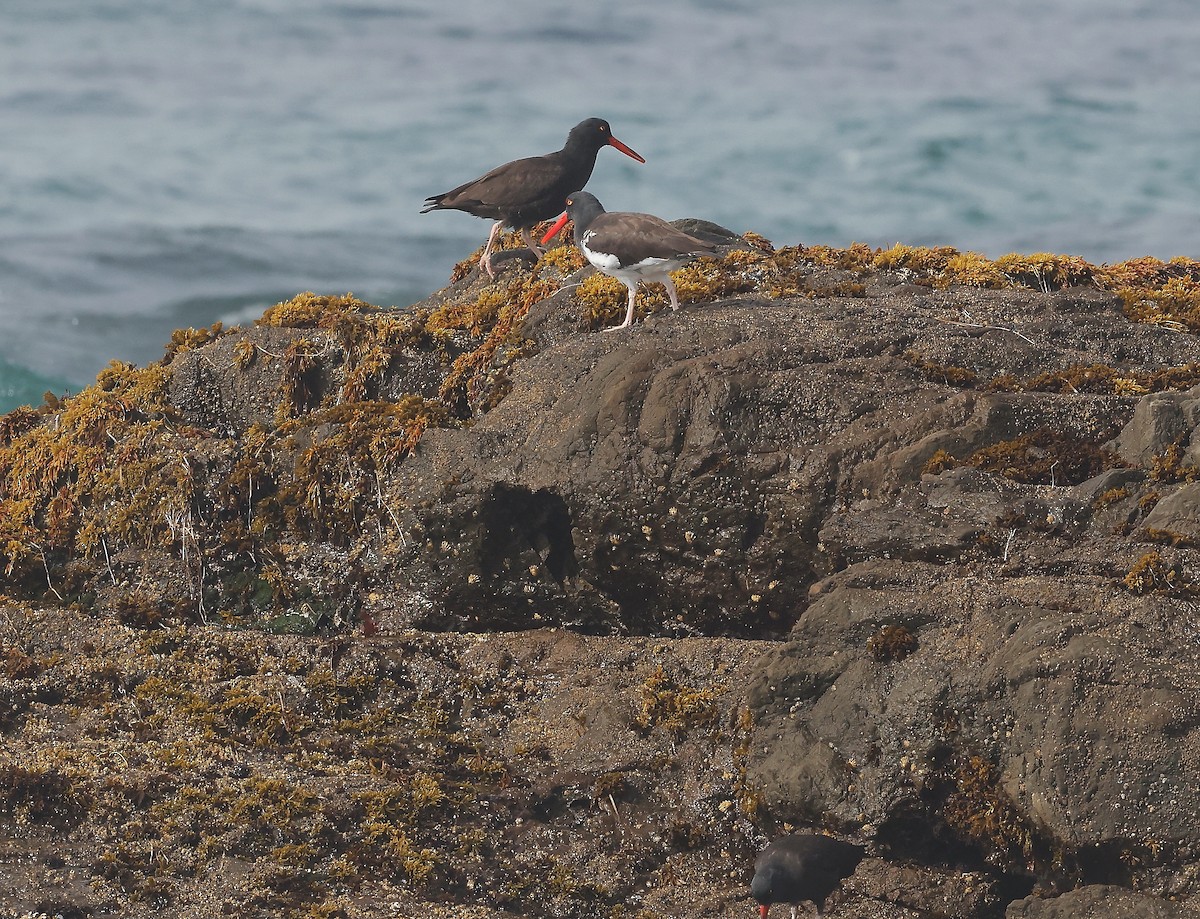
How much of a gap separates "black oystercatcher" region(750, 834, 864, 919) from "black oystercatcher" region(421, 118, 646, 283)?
6681mm

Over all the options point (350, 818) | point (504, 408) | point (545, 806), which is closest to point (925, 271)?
point (504, 408)

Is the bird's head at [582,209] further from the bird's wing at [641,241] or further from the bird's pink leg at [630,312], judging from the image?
the bird's pink leg at [630,312]

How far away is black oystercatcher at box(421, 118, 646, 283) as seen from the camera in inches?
466

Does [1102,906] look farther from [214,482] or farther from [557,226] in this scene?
[557,226]

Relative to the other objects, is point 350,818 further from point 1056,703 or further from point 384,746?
point 1056,703

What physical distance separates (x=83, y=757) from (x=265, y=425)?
3748mm

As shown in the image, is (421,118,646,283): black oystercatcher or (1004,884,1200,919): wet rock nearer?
(1004,884,1200,919): wet rock

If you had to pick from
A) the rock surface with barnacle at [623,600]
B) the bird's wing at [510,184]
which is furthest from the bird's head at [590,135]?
the rock surface with barnacle at [623,600]

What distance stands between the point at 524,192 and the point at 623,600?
4406 mm

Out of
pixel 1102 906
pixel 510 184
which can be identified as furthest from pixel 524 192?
pixel 1102 906

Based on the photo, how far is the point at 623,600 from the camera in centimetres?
912

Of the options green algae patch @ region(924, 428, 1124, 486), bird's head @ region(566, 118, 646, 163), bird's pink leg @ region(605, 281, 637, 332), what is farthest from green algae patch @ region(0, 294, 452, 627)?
green algae patch @ region(924, 428, 1124, 486)

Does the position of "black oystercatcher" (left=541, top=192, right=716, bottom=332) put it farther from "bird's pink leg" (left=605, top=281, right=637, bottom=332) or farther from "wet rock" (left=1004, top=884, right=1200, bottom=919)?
"wet rock" (left=1004, top=884, right=1200, bottom=919)

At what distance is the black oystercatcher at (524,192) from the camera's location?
38.8 ft
